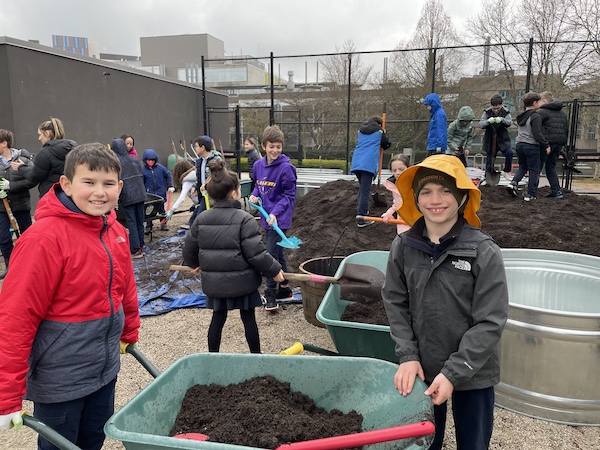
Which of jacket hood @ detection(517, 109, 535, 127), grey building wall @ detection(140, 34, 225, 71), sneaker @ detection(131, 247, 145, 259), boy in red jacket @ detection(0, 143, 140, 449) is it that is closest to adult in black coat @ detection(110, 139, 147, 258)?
sneaker @ detection(131, 247, 145, 259)

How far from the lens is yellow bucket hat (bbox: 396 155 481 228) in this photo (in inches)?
68.1

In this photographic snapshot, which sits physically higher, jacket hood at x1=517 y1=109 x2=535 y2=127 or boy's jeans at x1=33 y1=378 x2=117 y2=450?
jacket hood at x1=517 y1=109 x2=535 y2=127

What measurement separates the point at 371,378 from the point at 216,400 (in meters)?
0.68

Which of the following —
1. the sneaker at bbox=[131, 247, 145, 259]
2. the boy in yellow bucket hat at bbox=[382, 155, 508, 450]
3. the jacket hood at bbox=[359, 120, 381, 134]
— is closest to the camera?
the boy in yellow bucket hat at bbox=[382, 155, 508, 450]

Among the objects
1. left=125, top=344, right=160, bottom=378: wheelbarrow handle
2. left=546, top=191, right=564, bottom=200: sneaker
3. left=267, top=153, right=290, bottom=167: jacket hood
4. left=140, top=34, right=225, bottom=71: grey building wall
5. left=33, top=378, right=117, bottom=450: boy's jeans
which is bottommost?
left=33, top=378, right=117, bottom=450: boy's jeans

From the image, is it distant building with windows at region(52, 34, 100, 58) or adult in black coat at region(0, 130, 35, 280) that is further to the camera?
distant building with windows at region(52, 34, 100, 58)

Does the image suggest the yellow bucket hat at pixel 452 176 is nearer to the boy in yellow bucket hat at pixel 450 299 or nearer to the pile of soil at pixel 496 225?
the boy in yellow bucket hat at pixel 450 299

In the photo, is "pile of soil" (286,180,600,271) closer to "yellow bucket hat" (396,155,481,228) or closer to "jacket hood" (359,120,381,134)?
"jacket hood" (359,120,381,134)

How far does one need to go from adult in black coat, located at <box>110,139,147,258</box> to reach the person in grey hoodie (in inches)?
233

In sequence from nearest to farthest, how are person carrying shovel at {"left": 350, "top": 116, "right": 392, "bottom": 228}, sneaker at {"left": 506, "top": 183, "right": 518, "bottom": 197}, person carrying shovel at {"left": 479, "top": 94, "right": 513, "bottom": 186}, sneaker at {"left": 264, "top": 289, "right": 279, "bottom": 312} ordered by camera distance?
sneaker at {"left": 264, "top": 289, "right": 279, "bottom": 312}, person carrying shovel at {"left": 350, "top": 116, "right": 392, "bottom": 228}, sneaker at {"left": 506, "top": 183, "right": 518, "bottom": 197}, person carrying shovel at {"left": 479, "top": 94, "right": 513, "bottom": 186}

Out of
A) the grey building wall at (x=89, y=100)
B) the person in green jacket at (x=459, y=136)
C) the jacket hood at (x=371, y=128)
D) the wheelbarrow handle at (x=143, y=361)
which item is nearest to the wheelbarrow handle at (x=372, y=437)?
the wheelbarrow handle at (x=143, y=361)

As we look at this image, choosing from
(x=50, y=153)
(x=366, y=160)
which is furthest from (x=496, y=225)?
(x=50, y=153)

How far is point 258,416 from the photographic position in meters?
1.84

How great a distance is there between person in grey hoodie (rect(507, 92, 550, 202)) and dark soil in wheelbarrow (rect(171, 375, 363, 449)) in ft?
22.2
